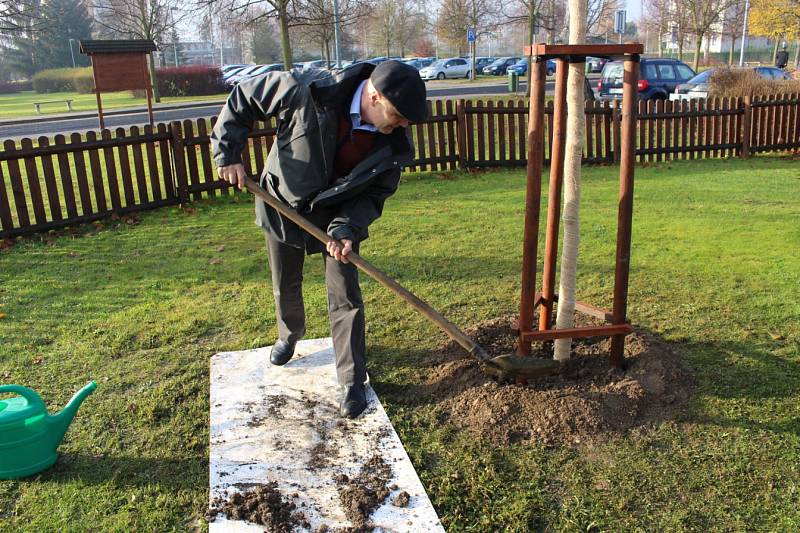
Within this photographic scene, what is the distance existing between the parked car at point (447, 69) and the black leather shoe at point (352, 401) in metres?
41.5

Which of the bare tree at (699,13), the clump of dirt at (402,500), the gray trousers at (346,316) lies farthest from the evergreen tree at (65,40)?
the clump of dirt at (402,500)

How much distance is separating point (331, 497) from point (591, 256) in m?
3.91

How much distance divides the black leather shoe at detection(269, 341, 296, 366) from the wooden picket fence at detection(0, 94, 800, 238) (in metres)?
4.49

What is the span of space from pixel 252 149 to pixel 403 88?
757cm

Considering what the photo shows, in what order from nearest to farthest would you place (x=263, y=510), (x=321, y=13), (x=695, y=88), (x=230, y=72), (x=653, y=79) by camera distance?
(x=263, y=510)
(x=695, y=88)
(x=653, y=79)
(x=321, y=13)
(x=230, y=72)

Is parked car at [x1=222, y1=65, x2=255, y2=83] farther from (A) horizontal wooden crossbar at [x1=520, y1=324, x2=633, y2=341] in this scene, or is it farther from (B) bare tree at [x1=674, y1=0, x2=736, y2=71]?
(A) horizontal wooden crossbar at [x1=520, y1=324, x2=633, y2=341]

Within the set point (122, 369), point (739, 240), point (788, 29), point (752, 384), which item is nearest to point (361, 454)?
point (122, 369)

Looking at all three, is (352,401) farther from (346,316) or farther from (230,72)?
(230,72)

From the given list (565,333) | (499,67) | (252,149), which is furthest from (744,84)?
(499,67)

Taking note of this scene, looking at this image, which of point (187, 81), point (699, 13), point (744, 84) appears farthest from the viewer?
point (699, 13)

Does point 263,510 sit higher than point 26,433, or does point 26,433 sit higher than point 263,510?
point 26,433

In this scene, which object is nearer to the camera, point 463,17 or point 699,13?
point 699,13

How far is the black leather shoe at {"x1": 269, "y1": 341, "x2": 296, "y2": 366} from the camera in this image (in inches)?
158

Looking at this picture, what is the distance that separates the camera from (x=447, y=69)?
145 feet
